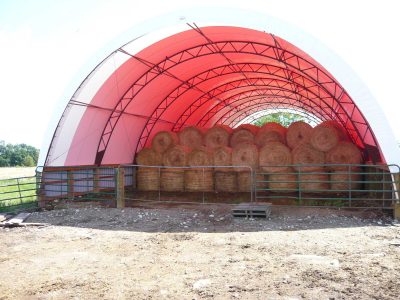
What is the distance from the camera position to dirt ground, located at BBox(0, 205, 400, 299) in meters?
5.05

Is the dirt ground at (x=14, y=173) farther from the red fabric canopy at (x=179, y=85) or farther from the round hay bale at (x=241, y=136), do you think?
the round hay bale at (x=241, y=136)

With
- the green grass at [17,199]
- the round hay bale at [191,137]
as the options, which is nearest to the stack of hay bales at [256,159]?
the round hay bale at [191,137]

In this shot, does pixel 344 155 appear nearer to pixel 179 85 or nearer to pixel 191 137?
pixel 191 137

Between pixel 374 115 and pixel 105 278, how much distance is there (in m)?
7.95

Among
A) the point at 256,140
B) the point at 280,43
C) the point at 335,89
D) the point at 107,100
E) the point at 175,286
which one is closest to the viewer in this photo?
the point at 175,286

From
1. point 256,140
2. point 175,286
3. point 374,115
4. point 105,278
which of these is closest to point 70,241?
point 105,278

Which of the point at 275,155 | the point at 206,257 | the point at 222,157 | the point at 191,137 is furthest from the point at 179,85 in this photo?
the point at 206,257

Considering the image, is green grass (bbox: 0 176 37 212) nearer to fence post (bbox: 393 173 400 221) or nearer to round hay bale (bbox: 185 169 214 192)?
round hay bale (bbox: 185 169 214 192)

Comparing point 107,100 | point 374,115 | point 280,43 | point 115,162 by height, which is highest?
point 280,43

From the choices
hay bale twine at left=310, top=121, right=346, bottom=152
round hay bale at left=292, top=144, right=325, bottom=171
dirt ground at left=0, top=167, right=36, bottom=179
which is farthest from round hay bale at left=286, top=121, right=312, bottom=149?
dirt ground at left=0, top=167, right=36, bottom=179

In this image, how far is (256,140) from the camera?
1667 centimetres

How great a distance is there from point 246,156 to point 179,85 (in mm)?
6009

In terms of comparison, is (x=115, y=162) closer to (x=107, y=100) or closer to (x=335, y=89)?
(x=107, y=100)

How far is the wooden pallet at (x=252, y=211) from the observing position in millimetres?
9641
